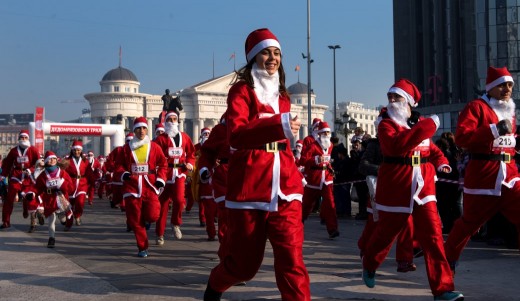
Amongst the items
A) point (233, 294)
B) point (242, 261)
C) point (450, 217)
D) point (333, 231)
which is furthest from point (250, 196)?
point (450, 217)

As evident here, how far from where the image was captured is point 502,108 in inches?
271

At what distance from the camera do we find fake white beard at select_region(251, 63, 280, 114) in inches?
196

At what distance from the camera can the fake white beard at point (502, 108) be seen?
270 inches

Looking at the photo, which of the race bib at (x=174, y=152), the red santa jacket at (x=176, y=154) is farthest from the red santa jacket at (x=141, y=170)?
the race bib at (x=174, y=152)

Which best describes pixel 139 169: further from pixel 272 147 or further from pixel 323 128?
pixel 272 147

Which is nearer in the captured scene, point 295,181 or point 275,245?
point 275,245

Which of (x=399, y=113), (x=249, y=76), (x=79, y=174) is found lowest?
(x=79, y=174)

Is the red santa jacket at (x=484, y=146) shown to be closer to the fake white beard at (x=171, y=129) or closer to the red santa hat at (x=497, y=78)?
the red santa hat at (x=497, y=78)

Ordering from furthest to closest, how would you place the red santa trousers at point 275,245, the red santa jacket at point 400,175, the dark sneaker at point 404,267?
the dark sneaker at point 404,267, the red santa jacket at point 400,175, the red santa trousers at point 275,245

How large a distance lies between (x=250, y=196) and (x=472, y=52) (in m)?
53.6

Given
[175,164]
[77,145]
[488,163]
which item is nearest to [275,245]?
[488,163]

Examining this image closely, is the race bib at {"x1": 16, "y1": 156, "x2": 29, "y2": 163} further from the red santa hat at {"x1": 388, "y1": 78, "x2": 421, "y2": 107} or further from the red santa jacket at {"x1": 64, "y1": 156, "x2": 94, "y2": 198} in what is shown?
the red santa hat at {"x1": 388, "y1": 78, "x2": 421, "y2": 107}

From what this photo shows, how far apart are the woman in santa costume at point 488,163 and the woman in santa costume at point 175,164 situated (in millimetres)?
5705

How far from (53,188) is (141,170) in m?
2.80
